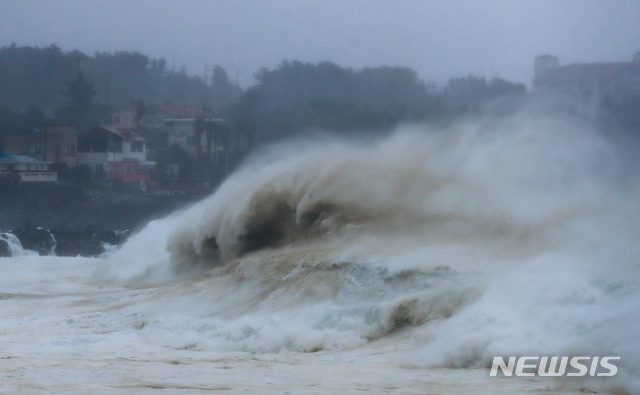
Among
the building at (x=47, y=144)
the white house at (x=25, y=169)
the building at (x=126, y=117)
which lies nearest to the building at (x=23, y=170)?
the white house at (x=25, y=169)

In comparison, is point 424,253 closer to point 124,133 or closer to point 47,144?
point 124,133

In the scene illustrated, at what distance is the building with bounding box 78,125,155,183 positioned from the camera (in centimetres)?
5050

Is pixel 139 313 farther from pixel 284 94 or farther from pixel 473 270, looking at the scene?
pixel 284 94

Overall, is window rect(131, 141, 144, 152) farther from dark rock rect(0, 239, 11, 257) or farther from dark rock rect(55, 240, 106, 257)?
dark rock rect(0, 239, 11, 257)

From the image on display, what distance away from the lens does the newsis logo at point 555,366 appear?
717cm

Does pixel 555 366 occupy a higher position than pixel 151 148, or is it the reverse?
pixel 151 148

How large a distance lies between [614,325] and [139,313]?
785 cm

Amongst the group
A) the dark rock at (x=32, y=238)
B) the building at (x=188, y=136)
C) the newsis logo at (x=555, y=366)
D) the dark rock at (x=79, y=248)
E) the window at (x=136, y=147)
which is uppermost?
the building at (x=188, y=136)

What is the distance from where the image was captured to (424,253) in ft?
40.2

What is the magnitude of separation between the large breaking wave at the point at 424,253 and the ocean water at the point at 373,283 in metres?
0.04

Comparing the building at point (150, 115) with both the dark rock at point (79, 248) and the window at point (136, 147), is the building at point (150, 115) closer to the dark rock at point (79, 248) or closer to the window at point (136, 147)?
the window at point (136, 147)

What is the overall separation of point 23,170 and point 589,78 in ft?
124

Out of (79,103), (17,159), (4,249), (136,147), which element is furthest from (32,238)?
(79,103)

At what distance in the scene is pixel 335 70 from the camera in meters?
36.7
